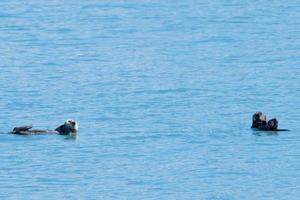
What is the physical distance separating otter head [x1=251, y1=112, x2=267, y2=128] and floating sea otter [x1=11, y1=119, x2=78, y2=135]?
373 cm

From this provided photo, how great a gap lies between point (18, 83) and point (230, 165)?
1061cm

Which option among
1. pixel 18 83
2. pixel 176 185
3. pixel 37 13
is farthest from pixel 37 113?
pixel 37 13

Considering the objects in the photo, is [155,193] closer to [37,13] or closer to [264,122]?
[264,122]

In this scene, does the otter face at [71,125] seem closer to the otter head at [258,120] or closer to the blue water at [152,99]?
the blue water at [152,99]

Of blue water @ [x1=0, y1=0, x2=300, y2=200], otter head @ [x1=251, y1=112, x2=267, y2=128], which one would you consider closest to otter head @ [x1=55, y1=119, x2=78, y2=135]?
blue water @ [x1=0, y1=0, x2=300, y2=200]

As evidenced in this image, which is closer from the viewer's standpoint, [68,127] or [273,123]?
[68,127]

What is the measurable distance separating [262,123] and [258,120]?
125 mm

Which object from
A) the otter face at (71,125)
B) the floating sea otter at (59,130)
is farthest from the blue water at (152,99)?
the otter face at (71,125)

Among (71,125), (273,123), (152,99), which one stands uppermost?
(152,99)

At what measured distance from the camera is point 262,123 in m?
32.7

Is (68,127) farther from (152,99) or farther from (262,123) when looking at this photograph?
(152,99)

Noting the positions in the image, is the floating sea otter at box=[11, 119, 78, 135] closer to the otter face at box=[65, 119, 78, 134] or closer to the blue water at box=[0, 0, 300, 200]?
the otter face at box=[65, 119, 78, 134]

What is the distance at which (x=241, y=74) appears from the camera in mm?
40656

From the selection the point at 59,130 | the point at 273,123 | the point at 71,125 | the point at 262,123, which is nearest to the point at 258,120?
the point at 262,123
